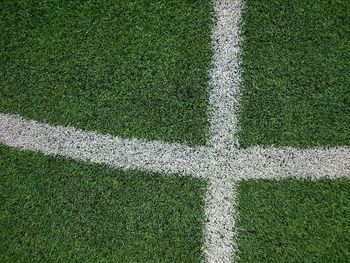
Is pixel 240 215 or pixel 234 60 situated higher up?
pixel 234 60

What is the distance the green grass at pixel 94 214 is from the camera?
1863 mm

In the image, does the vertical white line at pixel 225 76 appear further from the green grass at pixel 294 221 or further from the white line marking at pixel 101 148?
the green grass at pixel 294 221

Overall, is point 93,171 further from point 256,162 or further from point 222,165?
point 256,162

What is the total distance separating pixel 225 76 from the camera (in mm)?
1934

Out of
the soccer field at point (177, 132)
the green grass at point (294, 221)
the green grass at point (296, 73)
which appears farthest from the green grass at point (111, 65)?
the green grass at point (294, 221)

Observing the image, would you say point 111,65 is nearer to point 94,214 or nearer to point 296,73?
point 94,214

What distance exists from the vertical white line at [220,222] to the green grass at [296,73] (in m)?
0.25

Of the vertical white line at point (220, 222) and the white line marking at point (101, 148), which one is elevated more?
the white line marking at point (101, 148)

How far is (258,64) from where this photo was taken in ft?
6.39

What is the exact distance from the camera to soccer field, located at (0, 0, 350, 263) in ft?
6.05

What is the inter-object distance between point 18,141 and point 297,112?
1438mm

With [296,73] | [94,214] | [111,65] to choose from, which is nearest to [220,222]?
[94,214]

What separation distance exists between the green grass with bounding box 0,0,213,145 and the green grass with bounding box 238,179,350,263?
0.42m

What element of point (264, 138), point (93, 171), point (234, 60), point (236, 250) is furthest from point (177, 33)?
point (236, 250)
